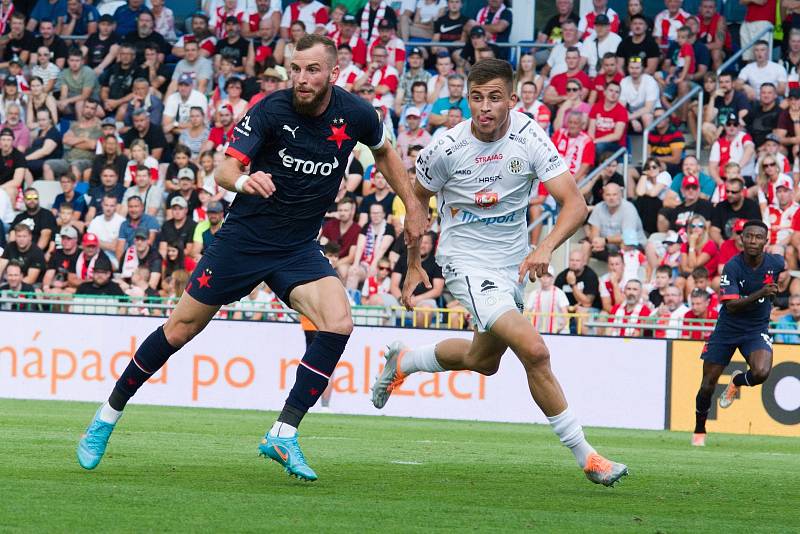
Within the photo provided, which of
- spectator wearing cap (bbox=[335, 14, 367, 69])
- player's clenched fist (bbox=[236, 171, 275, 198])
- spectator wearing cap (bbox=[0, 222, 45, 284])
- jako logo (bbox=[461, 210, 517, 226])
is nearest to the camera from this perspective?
player's clenched fist (bbox=[236, 171, 275, 198])

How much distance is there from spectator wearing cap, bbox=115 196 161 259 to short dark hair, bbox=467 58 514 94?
42.8 feet

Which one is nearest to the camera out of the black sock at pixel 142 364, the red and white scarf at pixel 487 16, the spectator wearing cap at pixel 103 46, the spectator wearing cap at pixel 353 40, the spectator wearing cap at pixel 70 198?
the black sock at pixel 142 364

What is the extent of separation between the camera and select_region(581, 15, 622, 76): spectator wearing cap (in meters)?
22.2

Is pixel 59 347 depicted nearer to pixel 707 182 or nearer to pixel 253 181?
pixel 707 182

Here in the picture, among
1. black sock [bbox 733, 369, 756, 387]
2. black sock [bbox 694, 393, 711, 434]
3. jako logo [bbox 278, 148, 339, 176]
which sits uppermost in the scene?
jako logo [bbox 278, 148, 339, 176]

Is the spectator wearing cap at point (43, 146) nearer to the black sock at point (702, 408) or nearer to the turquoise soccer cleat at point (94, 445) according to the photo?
the black sock at point (702, 408)

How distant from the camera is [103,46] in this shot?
25.0m

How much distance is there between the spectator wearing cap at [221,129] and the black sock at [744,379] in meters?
10.4

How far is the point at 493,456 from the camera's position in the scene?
1045cm

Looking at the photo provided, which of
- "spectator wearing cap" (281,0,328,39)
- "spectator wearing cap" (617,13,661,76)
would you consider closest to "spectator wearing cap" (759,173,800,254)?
"spectator wearing cap" (617,13,661,76)

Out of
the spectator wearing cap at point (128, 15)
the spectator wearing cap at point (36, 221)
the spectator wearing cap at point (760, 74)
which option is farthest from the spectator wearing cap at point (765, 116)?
the spectator wearing cap at point (128, 15)

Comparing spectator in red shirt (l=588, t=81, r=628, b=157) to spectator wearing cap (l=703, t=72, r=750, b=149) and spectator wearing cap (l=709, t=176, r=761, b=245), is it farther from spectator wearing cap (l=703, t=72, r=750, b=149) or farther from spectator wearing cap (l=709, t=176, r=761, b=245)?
spectator wearing cap (l=709, t=176, r=761, b=245)

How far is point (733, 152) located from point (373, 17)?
722cm

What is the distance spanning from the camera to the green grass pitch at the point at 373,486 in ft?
20.3
